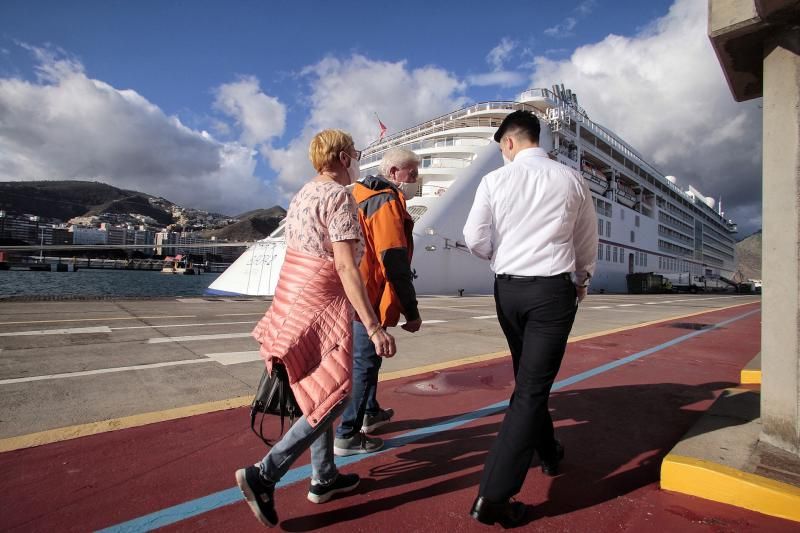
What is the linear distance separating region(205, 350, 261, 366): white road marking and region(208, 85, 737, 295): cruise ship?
14.8 m

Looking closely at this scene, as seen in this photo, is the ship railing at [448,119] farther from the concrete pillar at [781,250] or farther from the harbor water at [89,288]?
the concrete pillar at [781,250]

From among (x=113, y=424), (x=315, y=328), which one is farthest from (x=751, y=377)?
(x=113, y=424)

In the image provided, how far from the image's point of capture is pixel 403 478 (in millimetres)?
2055

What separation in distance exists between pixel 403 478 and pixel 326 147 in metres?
1.67

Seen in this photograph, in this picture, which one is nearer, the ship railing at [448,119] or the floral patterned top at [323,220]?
the floral patterned top at [323,220]

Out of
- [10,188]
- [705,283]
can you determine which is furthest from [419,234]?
[10,188]

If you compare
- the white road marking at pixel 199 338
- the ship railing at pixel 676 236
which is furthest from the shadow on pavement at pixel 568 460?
the ship railing at pixel 676 236

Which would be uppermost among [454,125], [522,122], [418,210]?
[454,125]

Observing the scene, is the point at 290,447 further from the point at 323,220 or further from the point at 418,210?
the point at 418,210

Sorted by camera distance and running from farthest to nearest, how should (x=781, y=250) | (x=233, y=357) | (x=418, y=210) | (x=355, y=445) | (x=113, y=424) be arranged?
1. (x=418, y=210)
2. (x=233, y=357)
3. (x=113, y=424)
4. (x=355, y=445)
5. (x=781, y=250)

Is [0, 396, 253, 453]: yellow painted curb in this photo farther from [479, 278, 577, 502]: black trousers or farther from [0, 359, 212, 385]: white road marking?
[479, 278, 577, 502]: black trousers

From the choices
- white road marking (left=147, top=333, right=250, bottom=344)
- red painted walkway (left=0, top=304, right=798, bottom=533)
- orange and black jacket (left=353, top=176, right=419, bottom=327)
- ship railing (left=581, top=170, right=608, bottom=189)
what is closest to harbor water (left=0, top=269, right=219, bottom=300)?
white road marking (left=147, top=333, right=250, bottom=344)

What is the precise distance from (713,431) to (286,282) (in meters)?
2.52

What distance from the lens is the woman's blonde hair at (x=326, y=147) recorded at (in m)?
1.83
